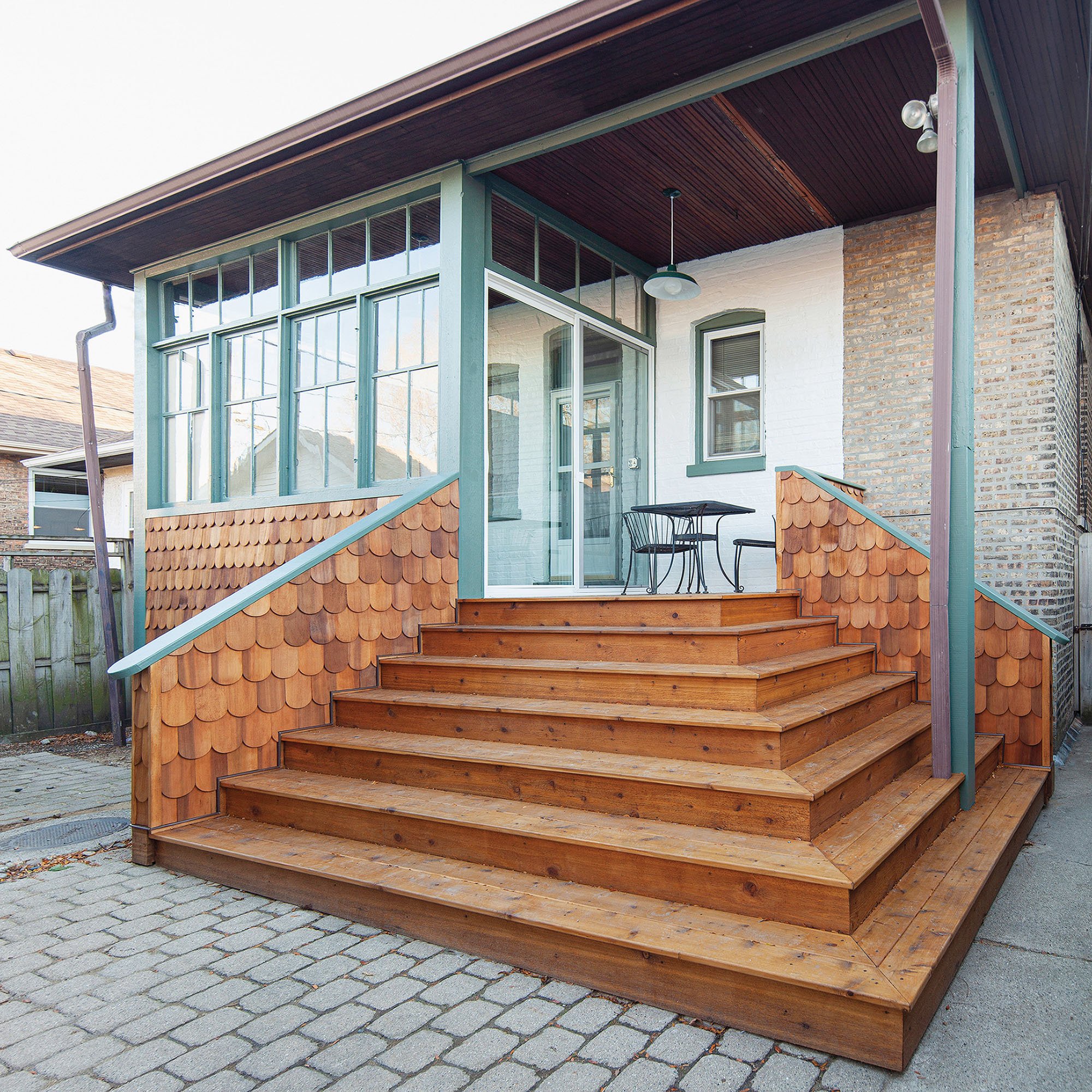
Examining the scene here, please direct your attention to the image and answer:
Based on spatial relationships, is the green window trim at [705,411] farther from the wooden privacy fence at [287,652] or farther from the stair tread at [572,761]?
the stair tread at [572,761]

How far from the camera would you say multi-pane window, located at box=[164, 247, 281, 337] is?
21.8 feet

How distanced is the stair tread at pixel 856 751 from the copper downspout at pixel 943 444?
0.19 meters

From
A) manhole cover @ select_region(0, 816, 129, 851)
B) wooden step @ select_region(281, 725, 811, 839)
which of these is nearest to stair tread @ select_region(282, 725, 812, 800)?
wooden step @ select_region(281, 725, 811, 839)

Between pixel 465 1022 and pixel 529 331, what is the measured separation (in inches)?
181

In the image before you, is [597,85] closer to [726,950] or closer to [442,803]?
[442,803]

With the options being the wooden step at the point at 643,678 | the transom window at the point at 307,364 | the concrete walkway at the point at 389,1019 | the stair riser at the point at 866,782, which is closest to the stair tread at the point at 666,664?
the wooden step at the point at 643,678

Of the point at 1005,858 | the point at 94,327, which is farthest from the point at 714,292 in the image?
the point at 94,327

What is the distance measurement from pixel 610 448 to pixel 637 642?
2.96 m

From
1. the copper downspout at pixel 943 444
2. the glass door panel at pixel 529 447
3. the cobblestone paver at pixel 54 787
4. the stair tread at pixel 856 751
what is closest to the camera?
the stair tread at pixel 856 751

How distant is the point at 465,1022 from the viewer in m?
2.15

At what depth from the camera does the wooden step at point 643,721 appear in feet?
9.77

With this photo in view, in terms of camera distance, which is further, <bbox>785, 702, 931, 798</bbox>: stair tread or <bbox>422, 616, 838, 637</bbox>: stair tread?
<bbox>422, 616, 838, 637</bbox>: stair tread

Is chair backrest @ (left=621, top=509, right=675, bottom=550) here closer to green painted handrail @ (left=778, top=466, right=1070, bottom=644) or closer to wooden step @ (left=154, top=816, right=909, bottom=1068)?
green painted handrail @ (left=778, top=466, right=1070, bottom=644)

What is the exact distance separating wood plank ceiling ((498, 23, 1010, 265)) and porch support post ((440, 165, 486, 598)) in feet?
1.72
